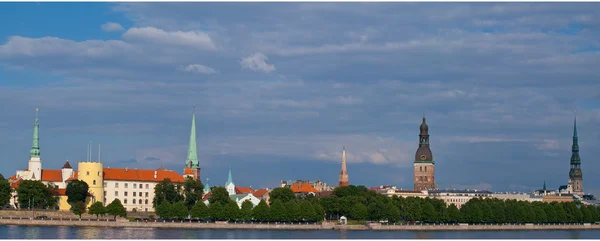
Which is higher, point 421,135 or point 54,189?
point 421,135

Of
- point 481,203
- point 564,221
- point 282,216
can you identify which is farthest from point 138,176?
point 564,221

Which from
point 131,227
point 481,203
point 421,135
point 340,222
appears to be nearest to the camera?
point 131,227

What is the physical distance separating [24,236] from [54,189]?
35981 millimetres

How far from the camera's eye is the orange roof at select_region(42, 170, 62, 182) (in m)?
121

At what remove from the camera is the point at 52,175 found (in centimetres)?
12169

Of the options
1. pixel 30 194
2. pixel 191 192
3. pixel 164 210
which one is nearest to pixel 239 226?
pixel 164 210

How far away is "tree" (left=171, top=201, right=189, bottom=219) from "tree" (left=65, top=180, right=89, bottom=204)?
10017mm

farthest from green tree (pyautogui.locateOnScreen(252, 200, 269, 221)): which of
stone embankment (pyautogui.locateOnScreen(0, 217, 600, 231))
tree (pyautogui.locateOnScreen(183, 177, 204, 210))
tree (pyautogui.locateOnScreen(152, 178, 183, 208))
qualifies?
tree (pyautogui.locateOnScreen(152, 178, 183, 208))

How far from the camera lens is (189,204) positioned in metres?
120

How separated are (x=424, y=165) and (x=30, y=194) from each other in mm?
97389

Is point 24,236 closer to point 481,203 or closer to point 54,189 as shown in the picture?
point 54,189

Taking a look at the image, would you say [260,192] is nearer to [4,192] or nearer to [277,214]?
[277,214]

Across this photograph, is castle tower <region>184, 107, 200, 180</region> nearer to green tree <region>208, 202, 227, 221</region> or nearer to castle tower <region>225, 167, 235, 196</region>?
castle tower <region>225, 167, 235, 196</region>

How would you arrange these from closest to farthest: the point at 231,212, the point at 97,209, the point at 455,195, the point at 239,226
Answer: the point at 97,209 → the point at 239,226 → the point at 231,212 → the point at 455,195
